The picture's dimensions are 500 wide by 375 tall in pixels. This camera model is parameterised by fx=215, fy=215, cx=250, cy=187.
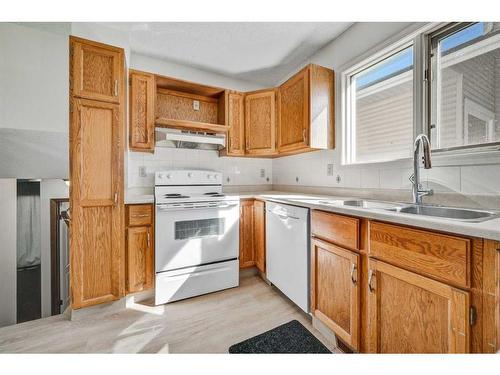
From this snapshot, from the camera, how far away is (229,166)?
117 inches

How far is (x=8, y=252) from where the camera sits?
171 centimetres

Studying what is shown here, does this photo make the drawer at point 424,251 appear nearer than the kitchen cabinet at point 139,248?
Yes

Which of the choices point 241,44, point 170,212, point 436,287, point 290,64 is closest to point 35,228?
point 170,212

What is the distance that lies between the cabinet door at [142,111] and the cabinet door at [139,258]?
89cm

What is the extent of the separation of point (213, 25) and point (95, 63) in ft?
3.44

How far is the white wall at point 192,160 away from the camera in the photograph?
2.46 m

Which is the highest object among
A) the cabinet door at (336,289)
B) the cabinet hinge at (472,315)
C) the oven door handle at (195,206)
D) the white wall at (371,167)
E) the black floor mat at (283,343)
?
the white wall at (371,167)

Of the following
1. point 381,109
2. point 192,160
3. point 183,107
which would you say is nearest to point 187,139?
point 192,160

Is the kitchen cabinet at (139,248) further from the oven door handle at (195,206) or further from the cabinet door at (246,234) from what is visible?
the cabinet door at (246,234)

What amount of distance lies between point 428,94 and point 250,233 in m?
1.95

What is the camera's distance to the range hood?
2236 mm

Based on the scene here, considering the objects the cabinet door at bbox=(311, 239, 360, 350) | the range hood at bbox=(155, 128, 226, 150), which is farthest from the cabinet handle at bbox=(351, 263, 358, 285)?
the range hood at bbox=(155, 128, 226, 150)

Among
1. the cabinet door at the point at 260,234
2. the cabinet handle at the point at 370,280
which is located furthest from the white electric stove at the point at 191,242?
the cabinet handle at the point at 370,280
